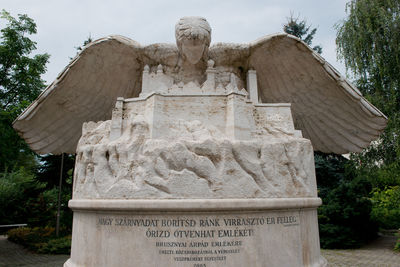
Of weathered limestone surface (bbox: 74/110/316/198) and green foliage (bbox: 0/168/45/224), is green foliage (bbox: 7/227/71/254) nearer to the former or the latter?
green foliage (bbox: 0/168/45/224)

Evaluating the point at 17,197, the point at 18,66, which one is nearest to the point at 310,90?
the point at 18,66

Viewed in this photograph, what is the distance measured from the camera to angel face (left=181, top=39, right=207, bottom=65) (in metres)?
5.20

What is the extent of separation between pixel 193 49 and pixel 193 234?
125 inches

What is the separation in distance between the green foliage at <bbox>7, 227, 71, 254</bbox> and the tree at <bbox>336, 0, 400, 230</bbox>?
1196cm

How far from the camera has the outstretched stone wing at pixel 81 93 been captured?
5.38 meters

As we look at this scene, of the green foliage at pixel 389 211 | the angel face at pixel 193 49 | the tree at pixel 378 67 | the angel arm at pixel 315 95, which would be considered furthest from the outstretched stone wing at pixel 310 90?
the green foliage at pixel 389 211

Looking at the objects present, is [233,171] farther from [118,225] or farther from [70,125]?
[70,125]

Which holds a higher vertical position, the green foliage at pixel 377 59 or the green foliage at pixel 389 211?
the green foliage at pixel 377 59

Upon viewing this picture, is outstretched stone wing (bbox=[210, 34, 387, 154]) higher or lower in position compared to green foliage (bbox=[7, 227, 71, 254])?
higher

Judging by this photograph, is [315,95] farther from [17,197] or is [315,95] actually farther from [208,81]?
[17,197]

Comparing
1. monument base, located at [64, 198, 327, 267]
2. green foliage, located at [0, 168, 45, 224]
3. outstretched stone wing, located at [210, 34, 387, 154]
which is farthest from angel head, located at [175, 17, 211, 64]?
green foliage, located at [0, 168, 45, 224]

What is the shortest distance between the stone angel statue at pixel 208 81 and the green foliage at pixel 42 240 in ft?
19.2

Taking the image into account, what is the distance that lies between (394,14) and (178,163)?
12.4 meters

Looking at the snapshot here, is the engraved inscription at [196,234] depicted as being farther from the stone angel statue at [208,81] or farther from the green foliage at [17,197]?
the green foliage at [17,197]
